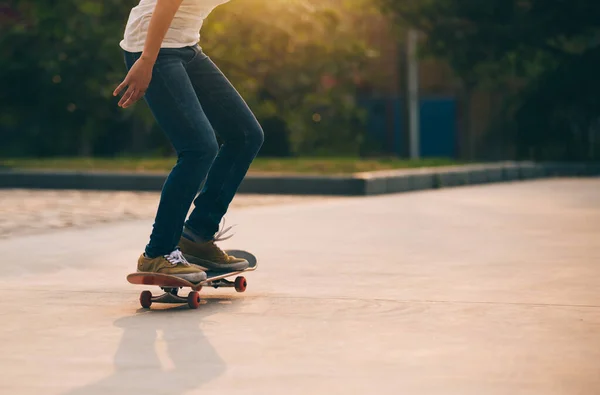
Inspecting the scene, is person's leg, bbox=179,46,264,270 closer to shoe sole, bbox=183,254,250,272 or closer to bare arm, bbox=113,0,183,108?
shoe sole, bbox=183,254,250,272

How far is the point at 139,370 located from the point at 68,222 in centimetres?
739

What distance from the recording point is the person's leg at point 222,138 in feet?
22.9

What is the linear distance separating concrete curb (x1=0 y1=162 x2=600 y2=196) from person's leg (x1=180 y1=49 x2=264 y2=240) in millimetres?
9104

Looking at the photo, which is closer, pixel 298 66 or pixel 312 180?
pixel 312 180

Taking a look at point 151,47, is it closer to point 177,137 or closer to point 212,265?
point 177,137

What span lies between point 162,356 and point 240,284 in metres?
1.78

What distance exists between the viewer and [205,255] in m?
7.11

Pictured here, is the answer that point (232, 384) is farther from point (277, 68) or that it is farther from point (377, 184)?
point (277, 68)

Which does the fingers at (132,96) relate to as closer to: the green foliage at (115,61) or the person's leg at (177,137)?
the person's leg at (177,137)

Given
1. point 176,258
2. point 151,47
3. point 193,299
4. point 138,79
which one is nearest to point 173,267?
point 176,258

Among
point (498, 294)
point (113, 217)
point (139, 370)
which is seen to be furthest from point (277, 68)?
point (139, 370)

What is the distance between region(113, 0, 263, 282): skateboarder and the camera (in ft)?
21.6

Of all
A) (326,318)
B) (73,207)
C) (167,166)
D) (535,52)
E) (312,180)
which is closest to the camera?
(326,318)

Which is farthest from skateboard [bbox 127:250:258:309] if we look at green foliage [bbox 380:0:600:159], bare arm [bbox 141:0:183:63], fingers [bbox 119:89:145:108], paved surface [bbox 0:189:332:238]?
green foliage [bbox 380:0:600:159]
